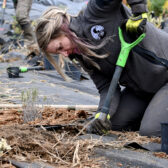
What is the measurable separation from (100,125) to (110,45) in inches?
24.4

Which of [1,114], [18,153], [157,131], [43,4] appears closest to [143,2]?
[157,131]

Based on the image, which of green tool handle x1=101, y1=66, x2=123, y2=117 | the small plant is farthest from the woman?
the small plant

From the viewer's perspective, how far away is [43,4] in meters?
14.4

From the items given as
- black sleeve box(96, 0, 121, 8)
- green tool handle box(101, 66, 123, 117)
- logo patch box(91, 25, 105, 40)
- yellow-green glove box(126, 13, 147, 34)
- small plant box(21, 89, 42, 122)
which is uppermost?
black sleeve box(96, 0, 121, 8)

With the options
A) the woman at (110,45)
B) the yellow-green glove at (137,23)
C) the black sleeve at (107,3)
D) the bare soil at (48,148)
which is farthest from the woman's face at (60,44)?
the bare soil at (48,148)

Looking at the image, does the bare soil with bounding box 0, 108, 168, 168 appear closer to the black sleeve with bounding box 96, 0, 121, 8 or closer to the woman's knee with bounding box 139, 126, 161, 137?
the woman's knee with bounding box 139, 126, 161, 137

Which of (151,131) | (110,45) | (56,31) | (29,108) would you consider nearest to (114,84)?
(110,45)

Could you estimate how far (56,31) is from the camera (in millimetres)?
2365

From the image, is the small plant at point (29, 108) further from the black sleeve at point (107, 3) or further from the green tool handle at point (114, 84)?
the black sleeve at point (107, 3)

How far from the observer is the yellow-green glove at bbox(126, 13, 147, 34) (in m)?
2.17

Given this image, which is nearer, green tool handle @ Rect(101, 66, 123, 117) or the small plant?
green tool handle @ Rect(101, 66, 123, 117)

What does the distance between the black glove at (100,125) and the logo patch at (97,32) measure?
0.59 metres

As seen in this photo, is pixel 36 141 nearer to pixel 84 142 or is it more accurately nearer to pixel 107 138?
pixel 84 142

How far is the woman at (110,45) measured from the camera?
233 cm
